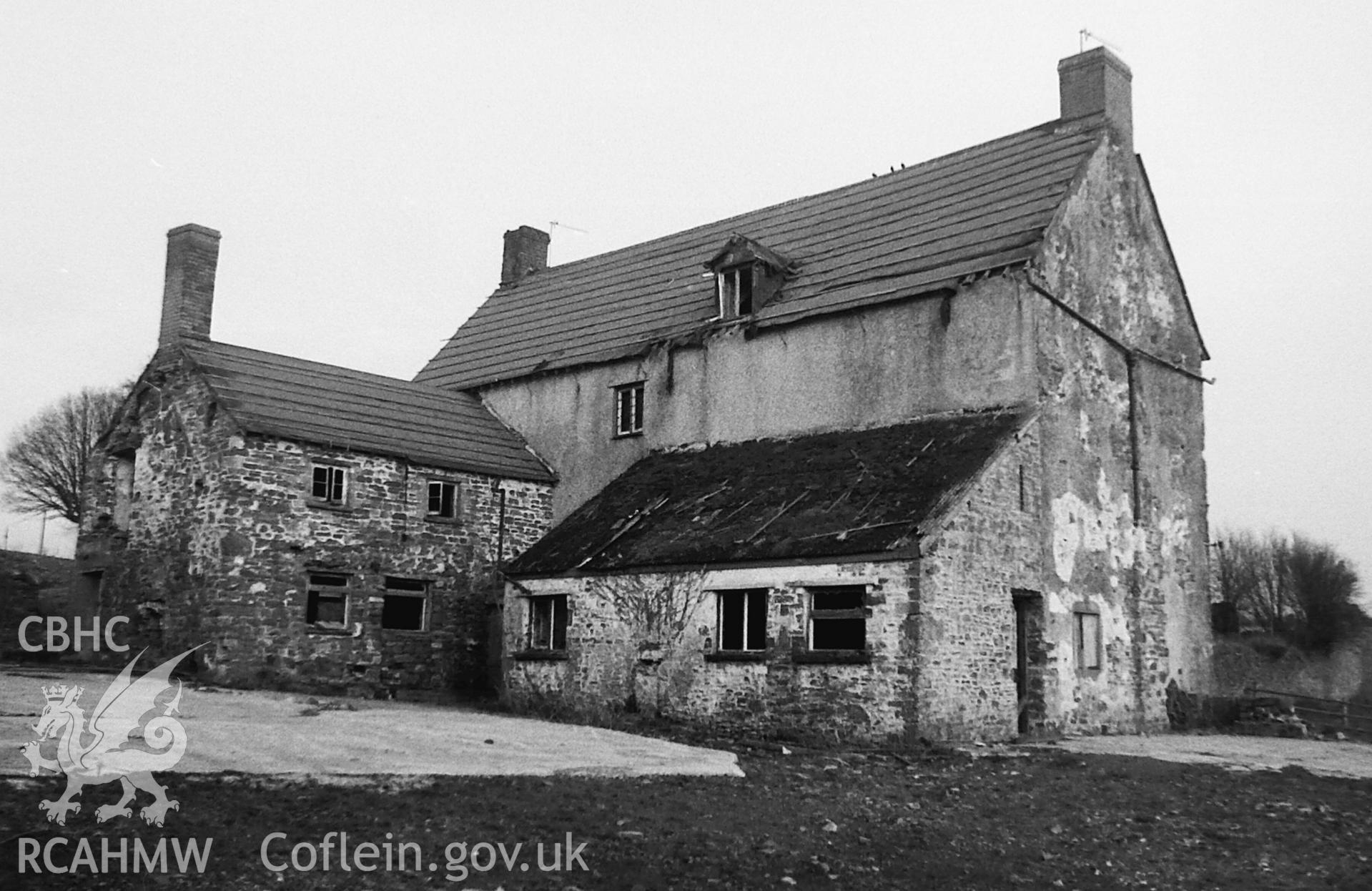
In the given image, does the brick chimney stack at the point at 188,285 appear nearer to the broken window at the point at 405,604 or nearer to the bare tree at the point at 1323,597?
the broken window at the point at 405,604

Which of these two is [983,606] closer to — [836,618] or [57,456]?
[836,618]

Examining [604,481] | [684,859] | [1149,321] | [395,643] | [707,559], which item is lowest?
[684,859]

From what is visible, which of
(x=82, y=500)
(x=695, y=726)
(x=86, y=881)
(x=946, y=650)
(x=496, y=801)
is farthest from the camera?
(x=82, y=500)

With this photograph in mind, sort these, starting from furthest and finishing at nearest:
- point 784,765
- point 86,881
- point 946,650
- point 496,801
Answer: point 946,650 → point 784,765 → point 496,801 → point 86,881

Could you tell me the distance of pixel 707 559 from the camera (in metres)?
19.5

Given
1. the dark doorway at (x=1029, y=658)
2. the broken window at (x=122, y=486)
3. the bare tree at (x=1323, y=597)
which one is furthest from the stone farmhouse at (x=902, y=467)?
the bare tree at (x=1323, y=597)

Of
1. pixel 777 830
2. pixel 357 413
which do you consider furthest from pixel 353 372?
pixel 777 830

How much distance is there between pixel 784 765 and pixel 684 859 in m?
5.60

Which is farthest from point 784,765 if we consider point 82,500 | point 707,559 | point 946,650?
point 82,500

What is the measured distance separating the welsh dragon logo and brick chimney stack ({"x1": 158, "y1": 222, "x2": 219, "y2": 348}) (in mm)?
9499

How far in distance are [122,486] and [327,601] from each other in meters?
5.62

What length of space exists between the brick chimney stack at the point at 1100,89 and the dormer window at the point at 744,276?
20.7ft

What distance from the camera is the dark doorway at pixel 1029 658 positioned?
1958cm

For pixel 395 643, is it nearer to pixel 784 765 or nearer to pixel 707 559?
pixel 707 559
